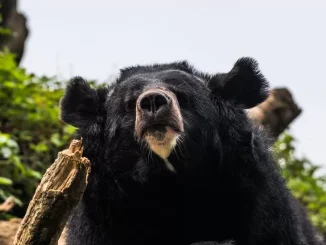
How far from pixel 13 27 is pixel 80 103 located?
1066 cm

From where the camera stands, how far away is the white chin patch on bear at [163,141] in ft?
14.6

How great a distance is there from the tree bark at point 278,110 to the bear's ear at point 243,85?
4.47m

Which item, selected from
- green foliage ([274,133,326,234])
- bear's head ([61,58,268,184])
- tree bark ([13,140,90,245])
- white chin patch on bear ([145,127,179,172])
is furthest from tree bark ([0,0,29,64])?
tree bark ([13,140,90,245])

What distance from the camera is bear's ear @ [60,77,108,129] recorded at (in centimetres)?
523

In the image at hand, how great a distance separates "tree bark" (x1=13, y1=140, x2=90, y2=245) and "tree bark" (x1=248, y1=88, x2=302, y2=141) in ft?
21.5

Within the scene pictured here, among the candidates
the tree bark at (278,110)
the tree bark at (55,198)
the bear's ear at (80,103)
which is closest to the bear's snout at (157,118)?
the bear's ear at (80,103)

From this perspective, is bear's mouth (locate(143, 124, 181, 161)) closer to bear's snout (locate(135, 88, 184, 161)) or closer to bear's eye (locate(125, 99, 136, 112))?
bear's snout (locate(135, 88, 184, 161))

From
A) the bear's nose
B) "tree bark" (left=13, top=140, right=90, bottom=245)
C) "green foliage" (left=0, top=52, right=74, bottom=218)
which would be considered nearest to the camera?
"tree bark" (left=13, top=140, right=90, bottom=245)

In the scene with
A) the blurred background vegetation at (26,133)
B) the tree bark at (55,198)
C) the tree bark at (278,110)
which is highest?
the tree bark at (278,110)

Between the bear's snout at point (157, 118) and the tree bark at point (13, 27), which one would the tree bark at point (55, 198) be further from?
the tree bark at point (13, 27)

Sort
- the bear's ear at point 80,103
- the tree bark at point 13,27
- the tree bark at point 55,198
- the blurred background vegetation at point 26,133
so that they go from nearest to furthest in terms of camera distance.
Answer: the tree bark at point 55,198
the bear's ear at point 80,103
the blurred background vegetation at point 26,133
the tree bark at point 13,27

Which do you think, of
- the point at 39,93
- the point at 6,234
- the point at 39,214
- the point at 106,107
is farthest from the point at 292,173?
the point at 39,214

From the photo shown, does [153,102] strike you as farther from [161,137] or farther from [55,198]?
[55,198]

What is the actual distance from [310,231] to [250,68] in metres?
2.62
